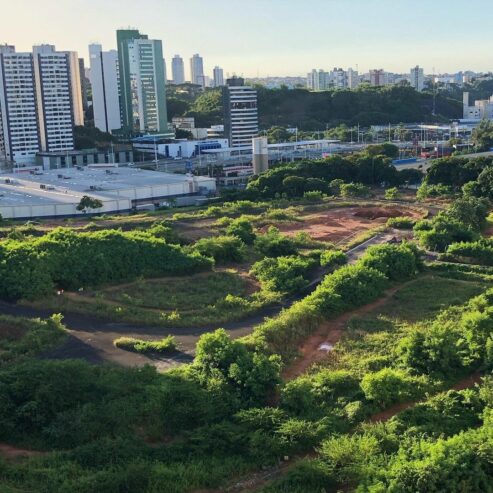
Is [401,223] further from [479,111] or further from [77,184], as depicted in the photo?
[479,111]

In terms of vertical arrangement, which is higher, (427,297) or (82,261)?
(82,261)

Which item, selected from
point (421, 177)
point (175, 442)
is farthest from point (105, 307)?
point (421, 177)

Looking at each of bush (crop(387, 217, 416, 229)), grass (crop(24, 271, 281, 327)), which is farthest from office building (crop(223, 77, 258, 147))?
grass (crop(24, 271, 281, 327))

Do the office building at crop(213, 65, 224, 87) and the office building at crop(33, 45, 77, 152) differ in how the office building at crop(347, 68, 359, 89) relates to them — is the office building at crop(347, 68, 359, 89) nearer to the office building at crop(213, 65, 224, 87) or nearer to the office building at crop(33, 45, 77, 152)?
the office building at crop(213, 65, 224, 87)

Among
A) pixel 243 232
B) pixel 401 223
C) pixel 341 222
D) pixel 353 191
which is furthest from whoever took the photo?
pixel 353 191

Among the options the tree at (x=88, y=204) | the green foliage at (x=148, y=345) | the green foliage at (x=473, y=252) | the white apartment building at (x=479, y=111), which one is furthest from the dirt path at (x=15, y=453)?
the white apartment building at (x=479, y=111)

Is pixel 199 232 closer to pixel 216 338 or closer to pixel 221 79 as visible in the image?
pixel 216 338

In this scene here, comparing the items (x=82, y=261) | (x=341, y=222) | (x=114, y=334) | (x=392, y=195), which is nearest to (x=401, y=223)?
(x=341, y=222)
